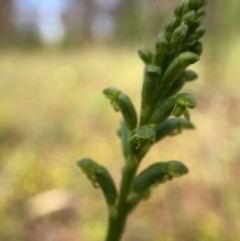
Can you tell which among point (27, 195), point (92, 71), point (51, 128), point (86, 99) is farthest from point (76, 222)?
point (92, 71)

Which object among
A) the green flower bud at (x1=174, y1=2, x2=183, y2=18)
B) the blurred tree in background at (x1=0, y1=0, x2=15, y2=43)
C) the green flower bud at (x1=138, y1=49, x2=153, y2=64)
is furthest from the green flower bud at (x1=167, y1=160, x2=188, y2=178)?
the blurred tree in background at (x1=0, y1=0, x2=15, y2=43)

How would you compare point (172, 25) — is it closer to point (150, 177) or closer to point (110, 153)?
point (150, 177)

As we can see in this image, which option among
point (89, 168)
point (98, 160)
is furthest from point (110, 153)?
point (89, 168)

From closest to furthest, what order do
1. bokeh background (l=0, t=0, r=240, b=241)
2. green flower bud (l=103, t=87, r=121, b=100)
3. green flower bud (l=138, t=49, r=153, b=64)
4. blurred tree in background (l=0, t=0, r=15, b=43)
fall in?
green flower bud (l=138, t=49, r=153, b=64) < green flower bud (l=103, t=87, r=121, b=100) < bokeh background (l=0, t=0, r=240, b=241) < blurred tree in background (l=0, t=0, r=15, b=43)

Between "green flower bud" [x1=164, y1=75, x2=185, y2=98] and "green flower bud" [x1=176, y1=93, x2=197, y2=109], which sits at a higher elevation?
"green flower bud" [x1=164, y1=75, x2=185, y2=98]

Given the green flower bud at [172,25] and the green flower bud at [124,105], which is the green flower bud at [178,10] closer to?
the green flower bud at [172,25]

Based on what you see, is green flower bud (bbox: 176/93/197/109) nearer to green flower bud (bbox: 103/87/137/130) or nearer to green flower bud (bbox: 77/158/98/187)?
green flower bud (bbox: 103/87/137/130)

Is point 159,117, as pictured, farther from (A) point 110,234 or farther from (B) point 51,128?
(B) point 51,128

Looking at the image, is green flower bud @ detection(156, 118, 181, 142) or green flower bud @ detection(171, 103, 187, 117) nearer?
green flower bud @ detection(171, 103, 187, 117)
